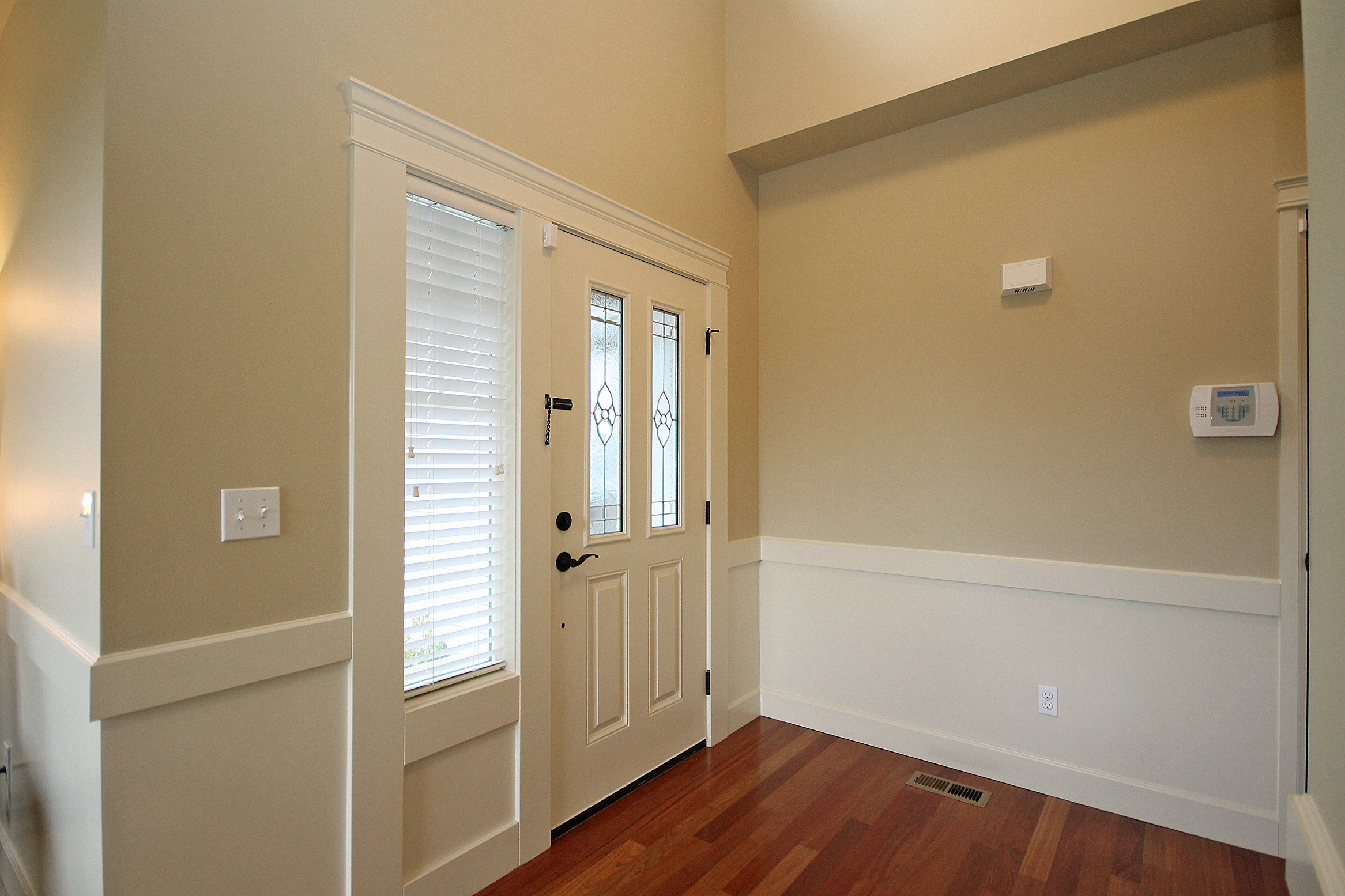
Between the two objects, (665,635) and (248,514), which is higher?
(248,514)

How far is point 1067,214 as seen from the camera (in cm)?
267

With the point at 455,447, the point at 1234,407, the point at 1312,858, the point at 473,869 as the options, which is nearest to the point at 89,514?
the point at 455,447

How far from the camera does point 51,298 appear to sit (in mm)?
1700

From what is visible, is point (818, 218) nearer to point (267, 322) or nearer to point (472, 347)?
point (472, 347)

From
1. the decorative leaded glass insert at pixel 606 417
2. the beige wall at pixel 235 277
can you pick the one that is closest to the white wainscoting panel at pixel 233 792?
the beige wall at pixel 235 277

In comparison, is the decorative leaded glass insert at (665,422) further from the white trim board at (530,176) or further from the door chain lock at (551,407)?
the door chain lock at (551,407)

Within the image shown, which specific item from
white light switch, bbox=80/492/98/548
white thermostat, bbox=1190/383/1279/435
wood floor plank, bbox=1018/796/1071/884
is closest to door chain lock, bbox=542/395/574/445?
white light switch, bbox=80/492/98/548

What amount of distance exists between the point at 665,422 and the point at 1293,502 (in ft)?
7.28

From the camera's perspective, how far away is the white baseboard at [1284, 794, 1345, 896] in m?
0.86

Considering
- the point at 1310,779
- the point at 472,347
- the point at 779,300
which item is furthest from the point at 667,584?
the point at 1310,779

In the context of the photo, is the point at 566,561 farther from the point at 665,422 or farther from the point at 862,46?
the point at 862,46

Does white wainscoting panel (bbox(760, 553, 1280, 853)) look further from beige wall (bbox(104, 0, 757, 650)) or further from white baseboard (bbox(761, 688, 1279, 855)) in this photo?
beige wall (bbox(104, 0, 757, 650))

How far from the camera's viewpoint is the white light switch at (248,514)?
1537mm

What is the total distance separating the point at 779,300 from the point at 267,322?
2430mm
